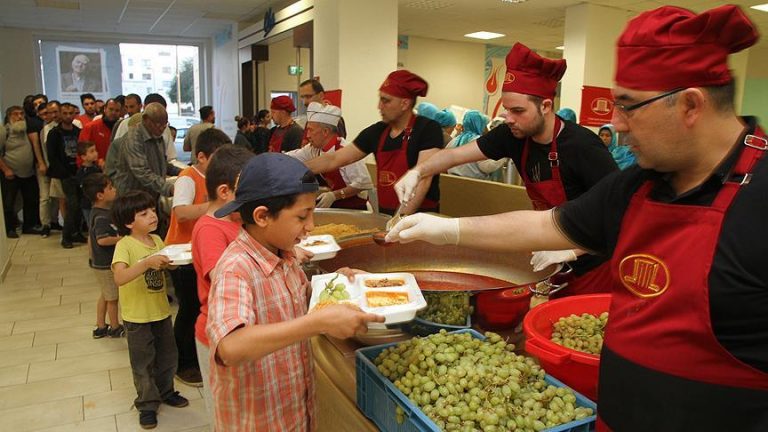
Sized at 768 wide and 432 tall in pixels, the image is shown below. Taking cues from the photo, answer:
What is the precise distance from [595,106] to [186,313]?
644 centimetres

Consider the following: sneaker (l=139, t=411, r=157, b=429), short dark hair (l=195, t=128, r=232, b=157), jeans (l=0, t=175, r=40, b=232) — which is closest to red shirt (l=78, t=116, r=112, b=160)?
jeans (l=0, t=175, r=40, b=232)

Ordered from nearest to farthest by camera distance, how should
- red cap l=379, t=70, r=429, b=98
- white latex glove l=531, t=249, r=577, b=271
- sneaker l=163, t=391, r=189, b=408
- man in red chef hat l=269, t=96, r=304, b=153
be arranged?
white latex glove l=531, t=249, r=577, b=271 < red cap l=379, t=70, r=429, b=98 < sneaker l=163, t=391, r=189, b=408 < man in red chef hat l=269, t=96, r=304, b=153

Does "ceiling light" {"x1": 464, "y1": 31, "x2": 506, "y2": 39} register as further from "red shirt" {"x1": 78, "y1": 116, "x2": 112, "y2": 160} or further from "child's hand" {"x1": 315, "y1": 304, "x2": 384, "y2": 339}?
"child's hand" {"x1": 315, "y1": 304, "x2": 384, "y2": 339}

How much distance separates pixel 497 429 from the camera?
104 cm

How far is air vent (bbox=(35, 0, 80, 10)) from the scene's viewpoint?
353 inches

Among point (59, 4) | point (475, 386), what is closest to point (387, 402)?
point (475, 386)

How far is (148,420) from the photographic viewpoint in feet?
9.02

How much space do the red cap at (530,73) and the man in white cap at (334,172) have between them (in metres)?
1.44

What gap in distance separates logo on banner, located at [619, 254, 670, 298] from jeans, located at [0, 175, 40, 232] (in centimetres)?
743

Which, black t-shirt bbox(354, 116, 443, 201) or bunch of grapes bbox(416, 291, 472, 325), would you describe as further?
black t-shirt bbox(354, 116, 443, 201)

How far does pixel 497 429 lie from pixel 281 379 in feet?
1.84

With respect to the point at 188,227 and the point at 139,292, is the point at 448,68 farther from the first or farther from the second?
the point at 139,292

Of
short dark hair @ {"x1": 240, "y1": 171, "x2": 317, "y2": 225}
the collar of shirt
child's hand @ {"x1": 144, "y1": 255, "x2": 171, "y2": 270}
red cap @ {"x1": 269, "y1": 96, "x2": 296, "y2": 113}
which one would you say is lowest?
child's hand @ {"x1": 144, "y1": 255, "x2": 171, "y2": 270}

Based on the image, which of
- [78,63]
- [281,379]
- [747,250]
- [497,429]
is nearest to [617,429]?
[497,429]
